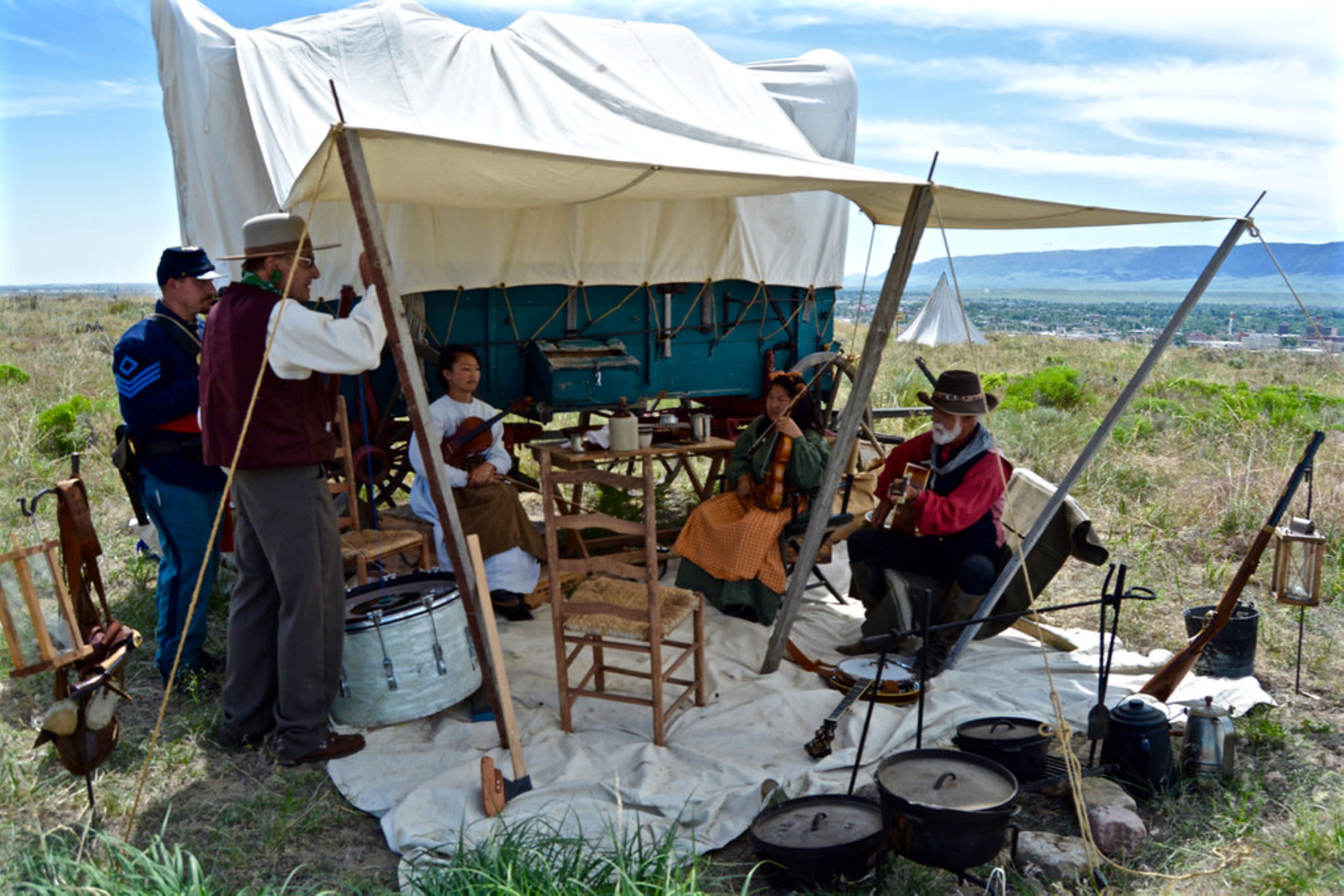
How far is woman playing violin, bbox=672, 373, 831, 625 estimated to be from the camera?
4.74m

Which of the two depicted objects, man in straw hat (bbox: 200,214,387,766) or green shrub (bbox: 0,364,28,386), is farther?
green shrub (bbox: 0,364,28,386)

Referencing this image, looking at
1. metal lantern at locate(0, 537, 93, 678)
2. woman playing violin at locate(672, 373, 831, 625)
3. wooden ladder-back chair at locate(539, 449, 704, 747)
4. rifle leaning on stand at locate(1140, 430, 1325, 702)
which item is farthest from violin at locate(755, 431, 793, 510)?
metal lantern at locate(0, 537, 93, 678)

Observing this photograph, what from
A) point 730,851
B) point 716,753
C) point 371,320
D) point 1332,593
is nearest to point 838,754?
point 716,753

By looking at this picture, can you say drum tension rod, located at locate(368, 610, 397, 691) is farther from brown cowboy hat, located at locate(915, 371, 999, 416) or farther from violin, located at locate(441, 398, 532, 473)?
brown cowboy hat, located at locate(915, 371, 999, 416)

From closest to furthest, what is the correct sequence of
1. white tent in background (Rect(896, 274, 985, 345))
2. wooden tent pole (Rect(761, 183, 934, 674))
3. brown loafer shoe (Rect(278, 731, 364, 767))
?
brown loafer shoe (Rect(278, 731, 364, 767))
wooden tent pole (Rect(761, 183, 934, 674))
white tent in background (Rect(896, 274, 985, 345))

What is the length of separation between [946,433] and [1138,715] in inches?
54.6

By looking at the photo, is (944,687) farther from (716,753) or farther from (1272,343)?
(1272,343)

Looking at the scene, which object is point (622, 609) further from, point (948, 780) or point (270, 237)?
point (270, 237)

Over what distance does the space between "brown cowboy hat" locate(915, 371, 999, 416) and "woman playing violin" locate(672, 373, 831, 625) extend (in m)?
0.77

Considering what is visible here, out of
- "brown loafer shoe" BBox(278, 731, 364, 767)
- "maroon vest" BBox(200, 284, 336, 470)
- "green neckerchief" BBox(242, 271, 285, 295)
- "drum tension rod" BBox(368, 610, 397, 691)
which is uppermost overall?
"green neckerchief" BBox(242, 271, 285, 295)

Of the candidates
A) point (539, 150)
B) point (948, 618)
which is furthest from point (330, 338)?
point (948, 618)

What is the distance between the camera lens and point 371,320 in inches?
120

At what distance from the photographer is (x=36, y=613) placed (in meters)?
2.47

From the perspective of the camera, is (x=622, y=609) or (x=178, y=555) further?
(x=178, y=555)
